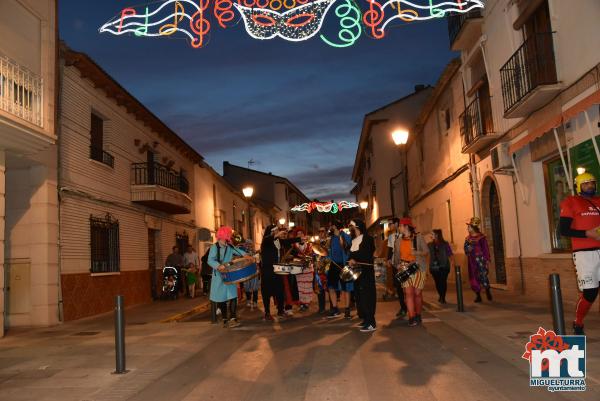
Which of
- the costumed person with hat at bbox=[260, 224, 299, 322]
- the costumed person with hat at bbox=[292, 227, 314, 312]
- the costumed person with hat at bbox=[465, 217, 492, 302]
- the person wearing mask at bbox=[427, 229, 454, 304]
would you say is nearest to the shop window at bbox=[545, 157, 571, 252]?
the costumed person with hat at bbox=[465, 217, 492, 302]

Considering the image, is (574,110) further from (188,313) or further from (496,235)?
(188,313)

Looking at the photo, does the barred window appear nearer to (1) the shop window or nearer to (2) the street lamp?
(2) the street lamp

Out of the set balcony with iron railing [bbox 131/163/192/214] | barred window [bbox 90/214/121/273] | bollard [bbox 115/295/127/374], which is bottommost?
bollard [bbox 115/295/127/374]

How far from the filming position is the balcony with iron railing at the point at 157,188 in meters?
17.9

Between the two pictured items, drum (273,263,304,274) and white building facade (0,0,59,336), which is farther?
white building facade (0,0,59,336)

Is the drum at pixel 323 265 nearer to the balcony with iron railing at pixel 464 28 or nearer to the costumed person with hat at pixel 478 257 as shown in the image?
Answer: the costumed person with hat at pixel 478 257

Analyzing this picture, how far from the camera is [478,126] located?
1541 centimetres

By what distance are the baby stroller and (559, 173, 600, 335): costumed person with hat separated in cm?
1418

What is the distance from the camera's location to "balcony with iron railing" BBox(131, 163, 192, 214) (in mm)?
17875

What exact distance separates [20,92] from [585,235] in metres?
10.2

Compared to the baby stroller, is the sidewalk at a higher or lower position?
lower

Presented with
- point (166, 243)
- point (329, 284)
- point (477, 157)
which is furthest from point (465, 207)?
point (166, 243)

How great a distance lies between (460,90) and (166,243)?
11548 mm

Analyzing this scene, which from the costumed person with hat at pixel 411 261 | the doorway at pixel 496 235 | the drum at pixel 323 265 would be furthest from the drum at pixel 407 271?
the doorway at pixel 496 235
